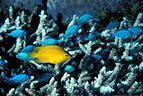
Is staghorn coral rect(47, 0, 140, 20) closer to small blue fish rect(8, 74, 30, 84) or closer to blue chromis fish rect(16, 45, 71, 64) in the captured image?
blue chromis fish rect(16, 45, 71, 64)

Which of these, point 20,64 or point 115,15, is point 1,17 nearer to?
point 20,64

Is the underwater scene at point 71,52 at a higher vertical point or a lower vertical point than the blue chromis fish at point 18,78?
higher

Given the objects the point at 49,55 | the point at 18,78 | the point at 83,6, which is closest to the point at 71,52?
the point at 49,55

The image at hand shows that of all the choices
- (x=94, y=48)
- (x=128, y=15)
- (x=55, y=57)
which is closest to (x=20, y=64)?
(x=55, y=57)

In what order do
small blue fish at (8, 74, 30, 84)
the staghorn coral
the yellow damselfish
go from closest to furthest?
1. the yellow damselfish
2. small blue fish at (8, 74, 30, 84)
3. the staghorn coral

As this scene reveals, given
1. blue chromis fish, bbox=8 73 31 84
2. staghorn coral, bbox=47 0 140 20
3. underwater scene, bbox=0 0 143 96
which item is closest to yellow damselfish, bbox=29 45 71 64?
underwater scene, bbox=0 0 143 96

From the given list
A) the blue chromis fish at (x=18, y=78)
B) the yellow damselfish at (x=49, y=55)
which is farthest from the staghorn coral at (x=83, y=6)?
the blue chromis fish at (x=18, y=78)

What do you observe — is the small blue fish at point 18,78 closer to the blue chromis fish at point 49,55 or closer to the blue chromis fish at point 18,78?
the blue chromis fish at point 18,78
